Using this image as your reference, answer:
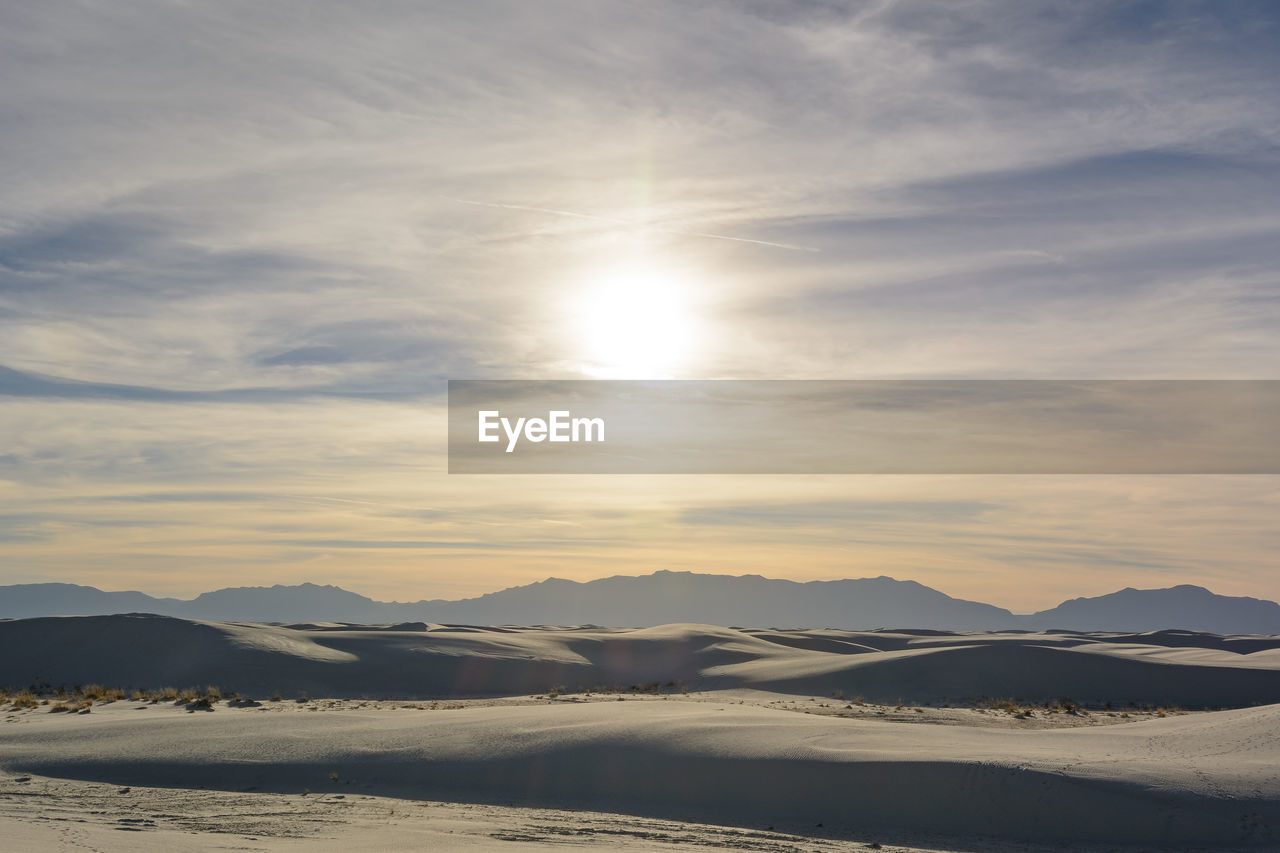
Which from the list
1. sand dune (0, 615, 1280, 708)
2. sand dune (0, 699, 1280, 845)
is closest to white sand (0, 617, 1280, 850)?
sand dune (0, 699, 1280, 845)

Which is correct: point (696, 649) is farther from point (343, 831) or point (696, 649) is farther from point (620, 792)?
point (343, 831)


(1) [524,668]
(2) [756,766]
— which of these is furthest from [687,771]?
(1) [524,668]

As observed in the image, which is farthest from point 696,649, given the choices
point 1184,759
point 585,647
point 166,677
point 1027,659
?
point 1184,759

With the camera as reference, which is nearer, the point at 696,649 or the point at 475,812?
the point at 475,812

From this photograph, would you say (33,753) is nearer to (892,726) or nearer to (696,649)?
(892,726)

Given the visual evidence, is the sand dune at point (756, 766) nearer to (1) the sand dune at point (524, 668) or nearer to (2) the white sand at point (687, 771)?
(2) the white sand at point (687, 771)

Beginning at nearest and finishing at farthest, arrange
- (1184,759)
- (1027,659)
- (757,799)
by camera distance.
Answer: (757,799) → (1184,759) → (1027,659)

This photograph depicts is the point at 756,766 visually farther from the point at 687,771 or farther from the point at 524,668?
the point at 524,668

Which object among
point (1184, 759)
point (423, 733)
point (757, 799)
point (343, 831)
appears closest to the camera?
point (343, 831)
